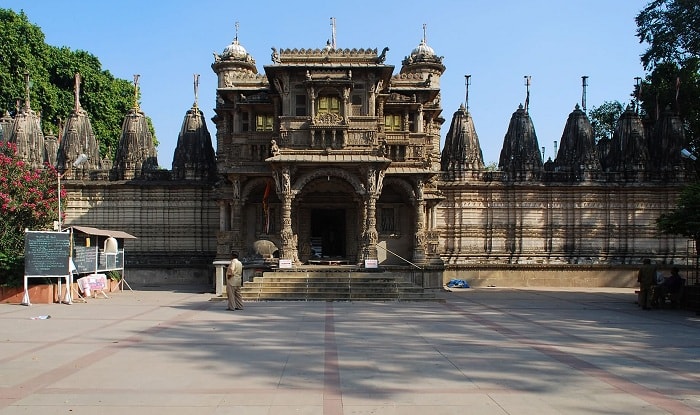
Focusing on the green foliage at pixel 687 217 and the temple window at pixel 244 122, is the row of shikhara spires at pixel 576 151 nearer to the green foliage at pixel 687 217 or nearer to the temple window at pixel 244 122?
the temple window at pixel 244 122

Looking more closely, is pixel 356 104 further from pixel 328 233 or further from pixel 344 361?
pixel 344 361

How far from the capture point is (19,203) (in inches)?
990

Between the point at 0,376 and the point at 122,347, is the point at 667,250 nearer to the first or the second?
the point at 122,347

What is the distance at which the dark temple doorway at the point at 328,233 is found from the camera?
3116 cm

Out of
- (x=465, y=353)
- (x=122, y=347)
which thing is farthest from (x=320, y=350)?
(x=122, y=347)

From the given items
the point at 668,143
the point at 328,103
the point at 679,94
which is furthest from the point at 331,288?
the point at 679,94

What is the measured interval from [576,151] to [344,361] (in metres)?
29.8

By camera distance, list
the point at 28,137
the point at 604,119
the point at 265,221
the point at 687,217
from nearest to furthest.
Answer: the point at 687,217, the point at 265,221, the point at 28,137, the point at 604,119

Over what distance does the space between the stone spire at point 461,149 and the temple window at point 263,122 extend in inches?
430

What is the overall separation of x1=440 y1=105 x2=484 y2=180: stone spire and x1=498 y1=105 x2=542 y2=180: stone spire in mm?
1784

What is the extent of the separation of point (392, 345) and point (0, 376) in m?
7.41

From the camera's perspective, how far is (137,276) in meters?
34.0

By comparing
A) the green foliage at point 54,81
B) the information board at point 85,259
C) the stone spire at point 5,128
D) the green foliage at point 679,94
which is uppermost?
the green foliage at point 54,81

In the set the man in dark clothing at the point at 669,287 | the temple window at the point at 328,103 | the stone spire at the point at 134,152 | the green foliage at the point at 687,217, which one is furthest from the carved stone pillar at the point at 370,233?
the stone spire at the point at 134,152
